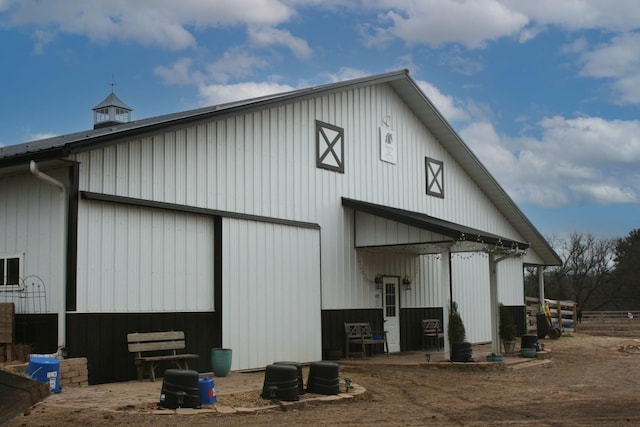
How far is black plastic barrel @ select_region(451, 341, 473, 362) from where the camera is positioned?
48.9 feet

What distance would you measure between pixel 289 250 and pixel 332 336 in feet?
7.85

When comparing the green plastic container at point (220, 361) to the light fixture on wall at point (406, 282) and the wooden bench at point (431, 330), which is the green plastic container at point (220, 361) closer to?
the light fixture on wall at point (406, 282)

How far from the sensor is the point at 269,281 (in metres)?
14.3

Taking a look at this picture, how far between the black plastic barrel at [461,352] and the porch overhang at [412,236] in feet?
6.69

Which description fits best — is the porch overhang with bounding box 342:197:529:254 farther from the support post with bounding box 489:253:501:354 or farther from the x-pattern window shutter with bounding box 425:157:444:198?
the x-pattern window shutter with bounding box 425:157:444:198

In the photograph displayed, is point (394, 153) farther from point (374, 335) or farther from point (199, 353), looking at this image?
point (199, 353)

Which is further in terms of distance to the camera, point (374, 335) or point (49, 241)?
point (374, 335)

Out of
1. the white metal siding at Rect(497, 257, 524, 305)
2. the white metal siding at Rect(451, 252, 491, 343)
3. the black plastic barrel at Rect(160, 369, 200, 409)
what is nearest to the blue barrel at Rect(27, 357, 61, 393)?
the black plastic barrel at Rect(160, 369, 200, 409)

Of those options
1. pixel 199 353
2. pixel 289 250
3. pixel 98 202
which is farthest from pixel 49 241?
pixel 289 250

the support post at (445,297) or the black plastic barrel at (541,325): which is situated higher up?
the support post at (445,297)

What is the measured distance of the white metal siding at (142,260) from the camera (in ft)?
36.6

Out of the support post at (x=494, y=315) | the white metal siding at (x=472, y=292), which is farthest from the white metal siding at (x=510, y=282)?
the support post at (x=494, y=315)

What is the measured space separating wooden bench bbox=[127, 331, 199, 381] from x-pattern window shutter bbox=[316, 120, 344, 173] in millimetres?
5454

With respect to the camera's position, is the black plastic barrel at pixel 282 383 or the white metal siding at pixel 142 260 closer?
the black plastic barrel at pixel 282 383
